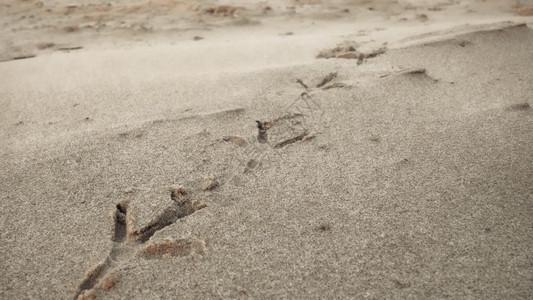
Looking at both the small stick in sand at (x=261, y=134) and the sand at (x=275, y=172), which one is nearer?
the sand at (x=275, y=172)

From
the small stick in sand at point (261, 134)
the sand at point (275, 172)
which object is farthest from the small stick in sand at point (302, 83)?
the small stick in sand at point (261, 134)

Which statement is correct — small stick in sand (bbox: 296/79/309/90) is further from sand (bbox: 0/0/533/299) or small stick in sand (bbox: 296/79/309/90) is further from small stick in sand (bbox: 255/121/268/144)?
small stick in sand (bbox: 255/121/268/144)

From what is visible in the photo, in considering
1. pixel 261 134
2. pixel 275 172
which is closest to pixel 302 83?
pixel 261 134

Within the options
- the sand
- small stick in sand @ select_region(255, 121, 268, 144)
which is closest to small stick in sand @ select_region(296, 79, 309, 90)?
the sand

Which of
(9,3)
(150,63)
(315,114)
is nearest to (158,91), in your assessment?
(150,63)

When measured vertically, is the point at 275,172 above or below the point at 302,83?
below

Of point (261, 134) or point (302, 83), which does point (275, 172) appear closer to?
point (261, 134)

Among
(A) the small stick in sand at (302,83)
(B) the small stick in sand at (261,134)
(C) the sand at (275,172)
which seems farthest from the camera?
(A) the small stick in sand at (302,83)

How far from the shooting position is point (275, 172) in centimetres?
138

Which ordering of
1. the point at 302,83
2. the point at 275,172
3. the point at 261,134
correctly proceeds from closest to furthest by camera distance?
the point at 275,172 < the point at 261,134 < the point at 302,83

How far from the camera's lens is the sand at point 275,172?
1.02 meters

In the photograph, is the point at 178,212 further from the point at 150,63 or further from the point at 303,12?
the point at 303,12

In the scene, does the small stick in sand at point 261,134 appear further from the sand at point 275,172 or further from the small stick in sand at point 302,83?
the small stick in sand at point 302,83

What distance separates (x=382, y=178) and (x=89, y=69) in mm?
2051
